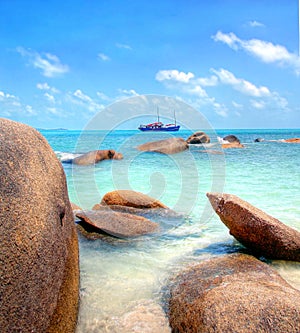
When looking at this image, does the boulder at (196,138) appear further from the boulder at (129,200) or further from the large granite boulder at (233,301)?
the large granite boulder at (233,301)

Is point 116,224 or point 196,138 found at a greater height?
point 196,138

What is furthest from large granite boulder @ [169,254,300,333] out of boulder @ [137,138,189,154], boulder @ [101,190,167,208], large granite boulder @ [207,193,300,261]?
boulder @ [137,138,189,154]

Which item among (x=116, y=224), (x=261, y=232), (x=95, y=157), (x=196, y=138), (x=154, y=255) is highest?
(x=196, y=138)

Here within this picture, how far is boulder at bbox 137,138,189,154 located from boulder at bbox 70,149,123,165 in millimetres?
1733

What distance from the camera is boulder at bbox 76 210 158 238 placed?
15.4 feet

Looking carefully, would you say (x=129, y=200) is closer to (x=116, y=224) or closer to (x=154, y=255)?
(x=116, y=224)

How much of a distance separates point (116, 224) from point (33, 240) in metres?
2.80

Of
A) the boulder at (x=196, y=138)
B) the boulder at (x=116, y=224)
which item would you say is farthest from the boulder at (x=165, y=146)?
the boulder at (x=116, y=224)

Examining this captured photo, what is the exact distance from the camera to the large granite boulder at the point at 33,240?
181cm

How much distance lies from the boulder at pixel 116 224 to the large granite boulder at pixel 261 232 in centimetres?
149

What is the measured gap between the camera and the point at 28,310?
6.15 feet

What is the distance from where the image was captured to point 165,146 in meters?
19.3

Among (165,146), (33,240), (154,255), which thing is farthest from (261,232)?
(165,146)

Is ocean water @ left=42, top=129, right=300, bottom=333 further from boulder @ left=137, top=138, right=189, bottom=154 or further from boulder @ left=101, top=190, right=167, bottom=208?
boulder @ left=137, top=138, right=189, bottom=154
